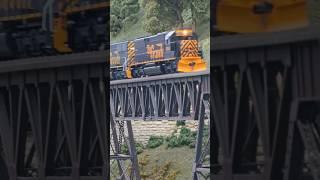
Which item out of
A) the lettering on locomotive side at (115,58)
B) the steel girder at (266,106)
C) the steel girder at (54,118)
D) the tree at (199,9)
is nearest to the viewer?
the steel girder at (266,106)

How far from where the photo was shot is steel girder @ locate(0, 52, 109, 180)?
4.51 m

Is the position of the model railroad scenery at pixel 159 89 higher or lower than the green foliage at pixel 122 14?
lower

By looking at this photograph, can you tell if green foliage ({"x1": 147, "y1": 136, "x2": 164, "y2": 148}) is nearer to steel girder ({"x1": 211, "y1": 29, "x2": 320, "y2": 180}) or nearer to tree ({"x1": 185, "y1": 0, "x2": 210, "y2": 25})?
steel girder ({"x1": 211, "y1": 29, "x2": 320, "y2": 180})

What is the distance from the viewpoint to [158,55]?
153 inches

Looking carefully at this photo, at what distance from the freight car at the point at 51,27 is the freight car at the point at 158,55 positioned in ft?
1.30

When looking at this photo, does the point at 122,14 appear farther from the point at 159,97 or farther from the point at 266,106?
the point at 266,106

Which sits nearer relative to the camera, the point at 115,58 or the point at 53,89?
the point at 115,58

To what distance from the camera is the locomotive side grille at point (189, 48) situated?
3.68m

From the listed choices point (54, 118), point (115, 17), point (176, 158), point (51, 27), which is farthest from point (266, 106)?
point (51, 27)

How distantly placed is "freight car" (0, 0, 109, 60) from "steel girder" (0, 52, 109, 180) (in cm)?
10

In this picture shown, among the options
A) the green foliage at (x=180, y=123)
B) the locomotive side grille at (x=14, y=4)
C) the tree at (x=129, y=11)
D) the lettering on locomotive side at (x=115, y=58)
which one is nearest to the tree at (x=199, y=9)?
the tree at (x=129, y=11)

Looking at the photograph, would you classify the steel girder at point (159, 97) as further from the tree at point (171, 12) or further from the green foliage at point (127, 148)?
the tree at point (171, 12)

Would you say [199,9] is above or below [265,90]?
above

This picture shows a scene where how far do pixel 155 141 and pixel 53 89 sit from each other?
1.30m
